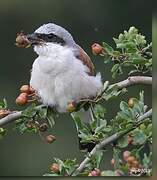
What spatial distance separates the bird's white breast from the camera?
2041 millimetres

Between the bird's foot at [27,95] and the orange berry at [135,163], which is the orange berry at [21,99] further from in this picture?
the orange berry at [135,163]

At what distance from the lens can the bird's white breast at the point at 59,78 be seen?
2.04 meters

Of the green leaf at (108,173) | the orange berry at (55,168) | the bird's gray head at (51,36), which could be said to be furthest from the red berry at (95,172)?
the bird's gray head at (51,36)

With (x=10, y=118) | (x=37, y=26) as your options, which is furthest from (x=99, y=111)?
(x=37, y=26)

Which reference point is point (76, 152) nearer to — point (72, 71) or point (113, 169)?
point (113, 169)

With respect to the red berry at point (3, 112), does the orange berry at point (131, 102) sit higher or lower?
higher

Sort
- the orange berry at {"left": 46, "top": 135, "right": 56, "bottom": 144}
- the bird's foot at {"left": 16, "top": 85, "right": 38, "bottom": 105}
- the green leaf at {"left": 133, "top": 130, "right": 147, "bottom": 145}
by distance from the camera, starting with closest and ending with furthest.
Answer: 1. the green leaf at {"left": 133, "top": 130, "right": 147, "bottom": 145}
2. the bird's foot at {"left": 16, "top": 85, "right": 38, "bottom": 105}
3. the orange berry at {"left": 46, "top": 135, "right": 56, "bottom": 144}

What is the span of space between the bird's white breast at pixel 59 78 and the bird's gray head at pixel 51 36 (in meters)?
0.02

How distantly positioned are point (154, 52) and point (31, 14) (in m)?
0.54

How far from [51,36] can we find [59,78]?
0.16 meters

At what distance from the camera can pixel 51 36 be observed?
2.05 m

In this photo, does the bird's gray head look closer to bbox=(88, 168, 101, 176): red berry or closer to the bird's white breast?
the bird's white breast

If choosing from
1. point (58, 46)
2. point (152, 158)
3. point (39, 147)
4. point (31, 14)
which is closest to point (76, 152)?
point (39, 147)

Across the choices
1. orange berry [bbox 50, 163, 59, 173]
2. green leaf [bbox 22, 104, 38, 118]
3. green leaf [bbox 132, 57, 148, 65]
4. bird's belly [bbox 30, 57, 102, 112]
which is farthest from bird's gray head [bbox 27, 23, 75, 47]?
orange berry [bbox 50, 163, 59, 173]
